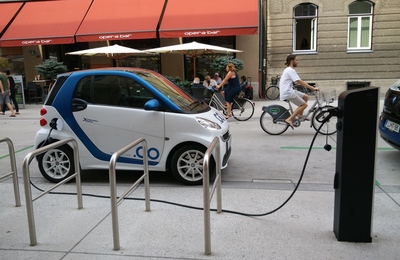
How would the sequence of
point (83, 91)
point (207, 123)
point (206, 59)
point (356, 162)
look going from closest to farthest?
1. point (356, 162)
2. point (207, 123)
3. point (83, 91)
4. point (206, 59)

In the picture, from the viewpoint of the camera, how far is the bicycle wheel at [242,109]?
448 inches

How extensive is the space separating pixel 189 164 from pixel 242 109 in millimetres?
6367

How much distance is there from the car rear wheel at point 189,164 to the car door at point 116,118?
28 cm

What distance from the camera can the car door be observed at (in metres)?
5.29

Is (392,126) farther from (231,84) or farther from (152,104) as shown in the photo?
(231,84)

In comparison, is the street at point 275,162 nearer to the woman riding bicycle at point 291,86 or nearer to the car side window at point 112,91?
the woman riding bicycle at point 291,86

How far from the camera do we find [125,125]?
5324 mm

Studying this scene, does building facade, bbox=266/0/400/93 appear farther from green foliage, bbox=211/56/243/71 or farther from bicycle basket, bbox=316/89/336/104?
bicycle basket, bbox=316/89/336/104

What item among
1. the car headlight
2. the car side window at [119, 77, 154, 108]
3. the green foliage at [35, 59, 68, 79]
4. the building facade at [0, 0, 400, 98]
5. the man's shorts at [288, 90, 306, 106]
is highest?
the building facade at [0, 0, 400, 98]

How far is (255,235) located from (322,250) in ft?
2.16

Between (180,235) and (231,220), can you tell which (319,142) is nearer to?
(231,220)

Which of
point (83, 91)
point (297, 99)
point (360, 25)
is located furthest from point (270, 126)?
point (360, 25)

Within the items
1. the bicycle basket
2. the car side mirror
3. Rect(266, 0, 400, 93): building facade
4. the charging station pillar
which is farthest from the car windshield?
Rect(266, 0, 400, 93): building facade

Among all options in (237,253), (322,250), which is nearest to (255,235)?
(237,253)
